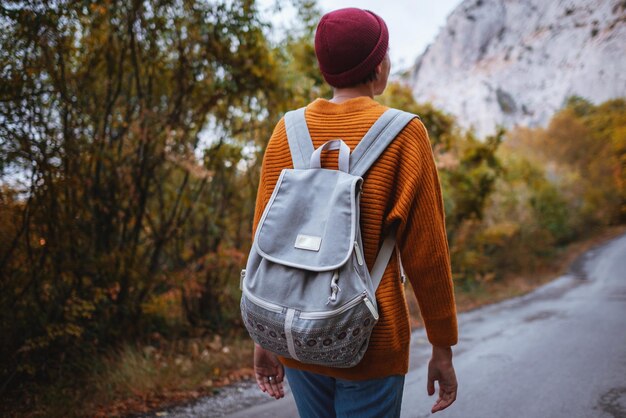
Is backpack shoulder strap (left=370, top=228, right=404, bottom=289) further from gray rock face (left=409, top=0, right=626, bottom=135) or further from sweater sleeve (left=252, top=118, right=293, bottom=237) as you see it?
gray rock face (left=409, top=0, right=626, bottom=135)

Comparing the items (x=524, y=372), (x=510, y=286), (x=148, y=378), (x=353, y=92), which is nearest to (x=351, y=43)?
(x=353, y=92)

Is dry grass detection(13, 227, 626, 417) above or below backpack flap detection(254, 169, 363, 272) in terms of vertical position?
below

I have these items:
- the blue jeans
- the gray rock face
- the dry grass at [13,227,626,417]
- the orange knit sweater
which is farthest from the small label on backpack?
the gray rock face

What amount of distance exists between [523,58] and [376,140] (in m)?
111

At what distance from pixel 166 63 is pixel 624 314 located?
8.35 m

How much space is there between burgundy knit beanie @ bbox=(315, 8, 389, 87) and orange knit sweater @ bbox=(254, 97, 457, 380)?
4.2 inches

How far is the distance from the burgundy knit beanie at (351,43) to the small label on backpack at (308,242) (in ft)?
1.69

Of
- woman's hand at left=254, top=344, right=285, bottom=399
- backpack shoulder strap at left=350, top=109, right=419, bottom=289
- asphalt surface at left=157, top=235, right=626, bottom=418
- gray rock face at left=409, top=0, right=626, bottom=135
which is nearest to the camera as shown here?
backpack shoulder strap at left=350, top=109, right=419, bottom=289

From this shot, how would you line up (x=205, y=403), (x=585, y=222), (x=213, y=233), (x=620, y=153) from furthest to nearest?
(x=620, y=153) < (x=585, y=222) < (x=213, y=233) < (x=205, y=403)

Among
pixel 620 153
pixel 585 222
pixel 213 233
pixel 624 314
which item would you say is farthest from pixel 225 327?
pixel 620 153

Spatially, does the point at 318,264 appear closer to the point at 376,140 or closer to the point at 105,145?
the point at 376,140

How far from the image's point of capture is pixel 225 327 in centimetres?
641

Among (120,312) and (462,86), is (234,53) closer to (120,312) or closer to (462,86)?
(120,312)

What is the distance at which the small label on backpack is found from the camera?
3.85 ft
